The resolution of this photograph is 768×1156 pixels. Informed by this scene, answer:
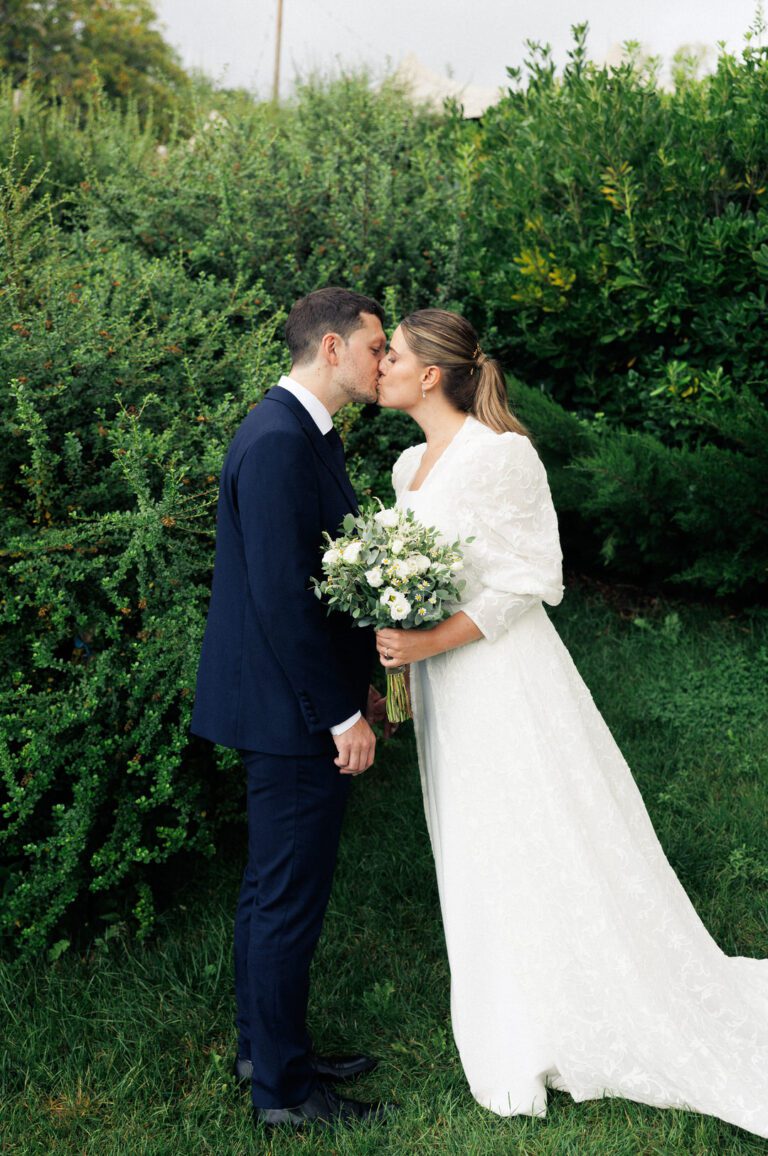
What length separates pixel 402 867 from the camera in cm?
443

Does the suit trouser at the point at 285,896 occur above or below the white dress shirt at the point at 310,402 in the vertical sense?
below

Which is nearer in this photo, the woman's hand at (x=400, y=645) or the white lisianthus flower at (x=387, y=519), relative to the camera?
the white lisianthus flower at (x=387, y=519)

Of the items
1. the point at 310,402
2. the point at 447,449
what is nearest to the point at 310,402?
the point at 310,402

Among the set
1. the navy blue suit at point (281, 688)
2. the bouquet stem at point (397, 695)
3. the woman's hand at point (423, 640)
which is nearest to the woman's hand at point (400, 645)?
the woman's hand at point (423, 640)

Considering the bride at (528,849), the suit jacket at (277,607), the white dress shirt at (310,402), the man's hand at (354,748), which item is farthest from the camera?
the bride at (528,849)

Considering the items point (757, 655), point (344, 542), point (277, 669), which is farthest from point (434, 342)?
point (757, 655)

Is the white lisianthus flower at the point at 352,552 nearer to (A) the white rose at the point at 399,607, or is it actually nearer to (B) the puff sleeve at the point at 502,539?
(A) the white rose at the point at 399,607

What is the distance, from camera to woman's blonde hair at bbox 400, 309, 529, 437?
3.32 meters

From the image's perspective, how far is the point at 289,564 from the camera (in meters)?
2.77

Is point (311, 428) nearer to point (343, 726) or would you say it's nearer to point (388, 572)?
point (388, 572)

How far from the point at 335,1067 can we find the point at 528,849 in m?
1.01

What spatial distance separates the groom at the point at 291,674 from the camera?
110 inches

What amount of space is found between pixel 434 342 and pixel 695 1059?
243 cm

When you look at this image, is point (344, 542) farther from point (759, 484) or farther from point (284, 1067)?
point (759, 484)
